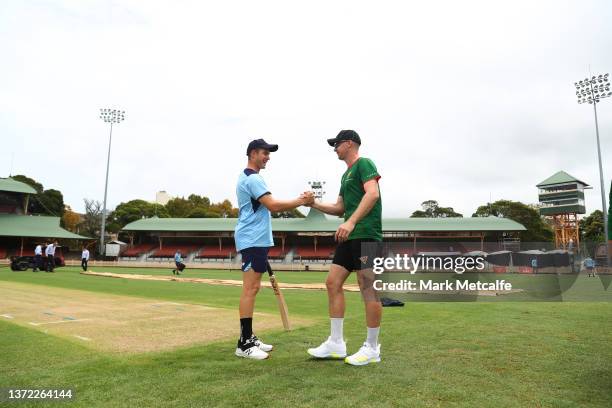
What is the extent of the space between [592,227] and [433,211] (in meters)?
29.5

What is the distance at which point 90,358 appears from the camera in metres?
3.92

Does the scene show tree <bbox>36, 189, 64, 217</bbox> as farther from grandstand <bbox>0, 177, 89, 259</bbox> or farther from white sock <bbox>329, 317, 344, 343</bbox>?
white sock <bbox>329, 317, 344, 343</bbox>

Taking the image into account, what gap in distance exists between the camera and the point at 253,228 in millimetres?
4496

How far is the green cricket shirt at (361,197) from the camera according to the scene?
13.1ft

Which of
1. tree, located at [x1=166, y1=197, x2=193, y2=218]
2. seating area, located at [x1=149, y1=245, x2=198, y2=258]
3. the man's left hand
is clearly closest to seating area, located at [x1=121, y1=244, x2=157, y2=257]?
seating area, located at [x1=149, y1=245, x2=198, y2=258]

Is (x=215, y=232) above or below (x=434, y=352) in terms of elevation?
above

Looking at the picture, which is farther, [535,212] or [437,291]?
[535,212]

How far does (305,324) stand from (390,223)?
155ft

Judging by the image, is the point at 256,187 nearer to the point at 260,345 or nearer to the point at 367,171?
the point at 367,171

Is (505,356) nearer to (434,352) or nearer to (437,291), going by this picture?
(434,352)

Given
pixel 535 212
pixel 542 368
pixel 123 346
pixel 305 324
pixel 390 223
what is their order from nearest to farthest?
pixel 542 368 → pixel 123 346 → pixel 305 324 → pixel 390 223 → pixel 535 212

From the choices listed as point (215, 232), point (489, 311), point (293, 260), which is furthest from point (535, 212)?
point (489, 311)

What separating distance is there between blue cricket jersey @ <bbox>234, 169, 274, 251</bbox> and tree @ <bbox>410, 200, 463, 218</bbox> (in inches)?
3511

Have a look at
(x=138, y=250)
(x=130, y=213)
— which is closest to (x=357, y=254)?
(x=138, y=250)
